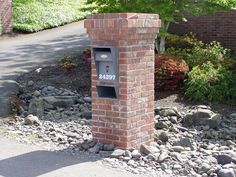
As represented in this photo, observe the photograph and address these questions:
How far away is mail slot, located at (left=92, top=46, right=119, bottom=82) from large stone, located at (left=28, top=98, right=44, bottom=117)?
3347 millimetres

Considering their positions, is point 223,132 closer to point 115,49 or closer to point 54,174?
point 115,49

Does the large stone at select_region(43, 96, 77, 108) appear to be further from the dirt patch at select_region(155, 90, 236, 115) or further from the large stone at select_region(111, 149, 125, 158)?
the large stone at select_region(111, 149, 125, 158)

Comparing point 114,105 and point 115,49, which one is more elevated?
point 115,49

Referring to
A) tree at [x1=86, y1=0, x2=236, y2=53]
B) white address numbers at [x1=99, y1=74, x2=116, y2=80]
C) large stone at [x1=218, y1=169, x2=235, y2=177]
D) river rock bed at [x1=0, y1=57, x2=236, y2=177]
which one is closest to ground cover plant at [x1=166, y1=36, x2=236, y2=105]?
river rock bed at [x1=0, y1=57, x2=236, y2=177]

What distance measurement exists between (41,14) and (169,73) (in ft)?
44.8

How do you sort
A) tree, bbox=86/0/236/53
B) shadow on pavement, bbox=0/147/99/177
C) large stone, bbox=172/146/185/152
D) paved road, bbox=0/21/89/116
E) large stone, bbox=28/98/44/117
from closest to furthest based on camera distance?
1. shadow on pavement, bbox=0/147/99/177
2. large stone, bbox=172/146/185/152
3. large stone, bbox=28/98/44/117
4. paved road, bbox=0/21/89/116
5. tree, bbox=86/0/236/53

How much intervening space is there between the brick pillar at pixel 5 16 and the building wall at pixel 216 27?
27.9ft

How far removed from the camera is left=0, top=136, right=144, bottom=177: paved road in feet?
20.6

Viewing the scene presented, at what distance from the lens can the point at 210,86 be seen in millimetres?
12492

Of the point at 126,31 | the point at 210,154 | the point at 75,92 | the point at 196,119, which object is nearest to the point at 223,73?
the point at 196,119

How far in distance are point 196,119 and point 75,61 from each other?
546 centimetres

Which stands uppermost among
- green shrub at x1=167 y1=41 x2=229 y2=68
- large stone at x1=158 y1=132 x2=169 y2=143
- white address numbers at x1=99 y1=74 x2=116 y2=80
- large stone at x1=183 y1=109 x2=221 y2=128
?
A: white address numbers at x1=99 y1=74 x2=116 y2=80

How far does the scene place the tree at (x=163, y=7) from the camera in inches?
541

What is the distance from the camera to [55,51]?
1772 cm
